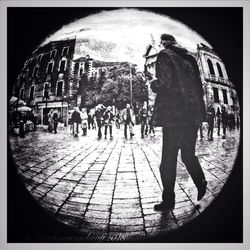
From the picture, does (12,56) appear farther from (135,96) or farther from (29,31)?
(135,96)

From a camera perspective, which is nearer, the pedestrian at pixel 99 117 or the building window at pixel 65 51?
the pedestrian at pixel 99 117

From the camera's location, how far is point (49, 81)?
3.09 metres

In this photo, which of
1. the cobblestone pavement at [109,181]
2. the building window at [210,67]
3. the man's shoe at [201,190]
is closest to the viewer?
the cobblestone pavement at [109,181]

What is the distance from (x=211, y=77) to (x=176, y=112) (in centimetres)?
53

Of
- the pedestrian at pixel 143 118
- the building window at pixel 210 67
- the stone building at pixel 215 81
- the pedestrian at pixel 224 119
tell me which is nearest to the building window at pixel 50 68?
the pedestrian at pixel 143 118

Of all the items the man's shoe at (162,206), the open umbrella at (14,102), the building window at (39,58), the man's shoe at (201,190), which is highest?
the building window at (39,58)

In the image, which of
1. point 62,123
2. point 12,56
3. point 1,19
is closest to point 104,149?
point 62,123

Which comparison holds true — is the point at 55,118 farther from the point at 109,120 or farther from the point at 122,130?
the point at 122,130

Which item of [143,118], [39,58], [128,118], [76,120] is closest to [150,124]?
[143,118]

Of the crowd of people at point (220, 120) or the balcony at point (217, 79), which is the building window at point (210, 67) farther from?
the crowd of people at point (220, 120)

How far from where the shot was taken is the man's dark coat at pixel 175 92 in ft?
9.62

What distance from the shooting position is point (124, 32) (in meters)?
3.07

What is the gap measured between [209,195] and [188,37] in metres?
1.53

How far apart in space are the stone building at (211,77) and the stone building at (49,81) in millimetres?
748
